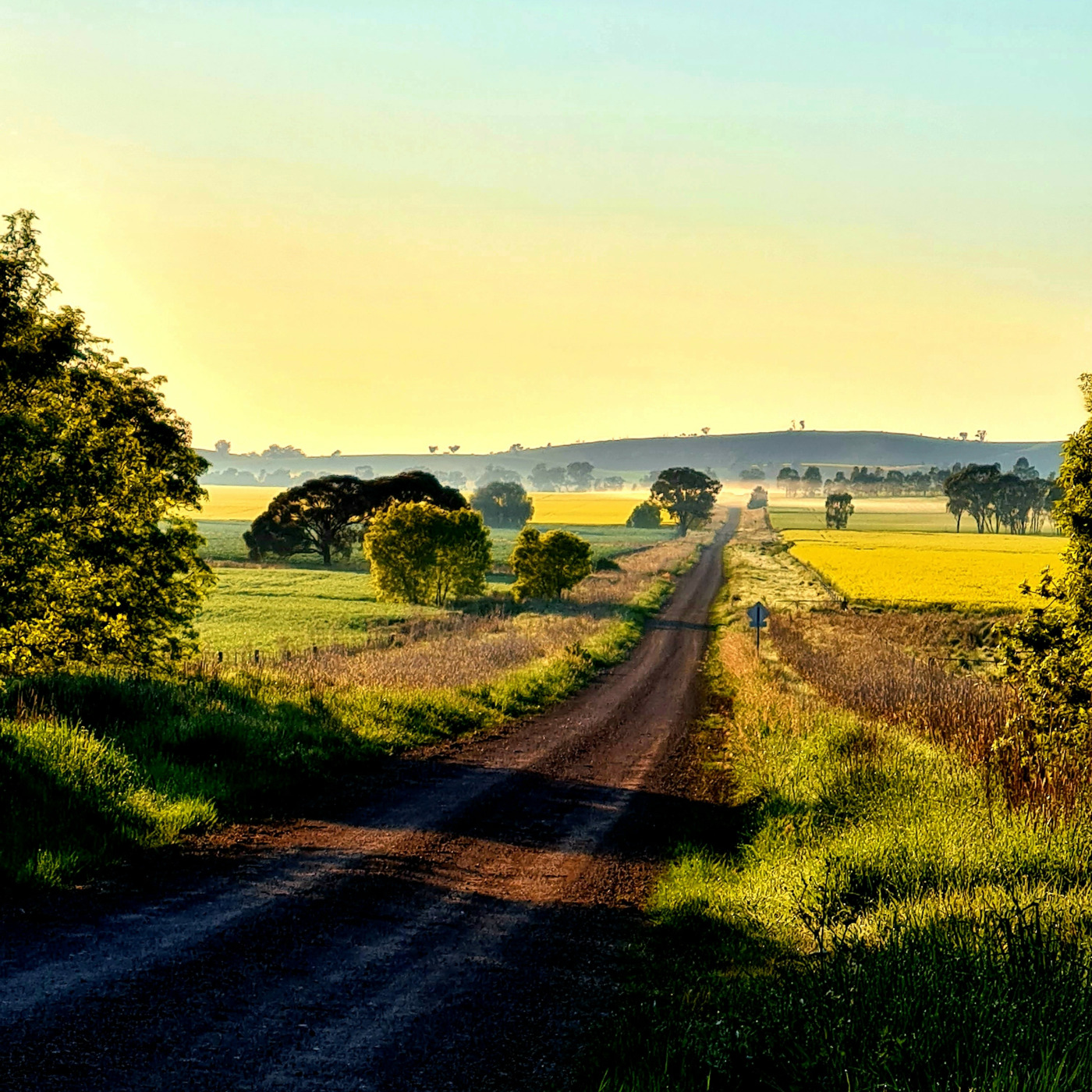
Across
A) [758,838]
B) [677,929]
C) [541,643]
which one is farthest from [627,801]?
[541,643]

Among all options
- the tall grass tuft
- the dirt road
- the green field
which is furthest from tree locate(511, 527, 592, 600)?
the dirt road

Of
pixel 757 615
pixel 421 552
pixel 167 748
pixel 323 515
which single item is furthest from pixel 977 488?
pixel 167 748

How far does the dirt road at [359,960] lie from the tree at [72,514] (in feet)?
33.9

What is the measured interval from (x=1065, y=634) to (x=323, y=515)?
73.8 metres

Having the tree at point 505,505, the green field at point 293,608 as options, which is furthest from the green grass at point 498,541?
the tree at point 505,505

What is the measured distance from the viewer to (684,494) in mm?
148375

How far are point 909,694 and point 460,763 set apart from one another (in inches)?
470

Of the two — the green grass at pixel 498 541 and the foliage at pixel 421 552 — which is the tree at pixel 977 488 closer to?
the green grass at pixel 498 541

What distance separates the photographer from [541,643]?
33625 mm

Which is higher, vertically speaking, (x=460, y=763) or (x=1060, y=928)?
(x=1060, y=928)

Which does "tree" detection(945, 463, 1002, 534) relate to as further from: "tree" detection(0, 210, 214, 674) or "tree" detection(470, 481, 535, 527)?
"tree" detection(0, 210, 214, 674)

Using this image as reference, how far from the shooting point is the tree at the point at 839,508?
146 metres

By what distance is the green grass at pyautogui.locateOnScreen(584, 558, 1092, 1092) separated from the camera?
525 cm

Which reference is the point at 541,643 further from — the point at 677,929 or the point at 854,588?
the point at 854,588
